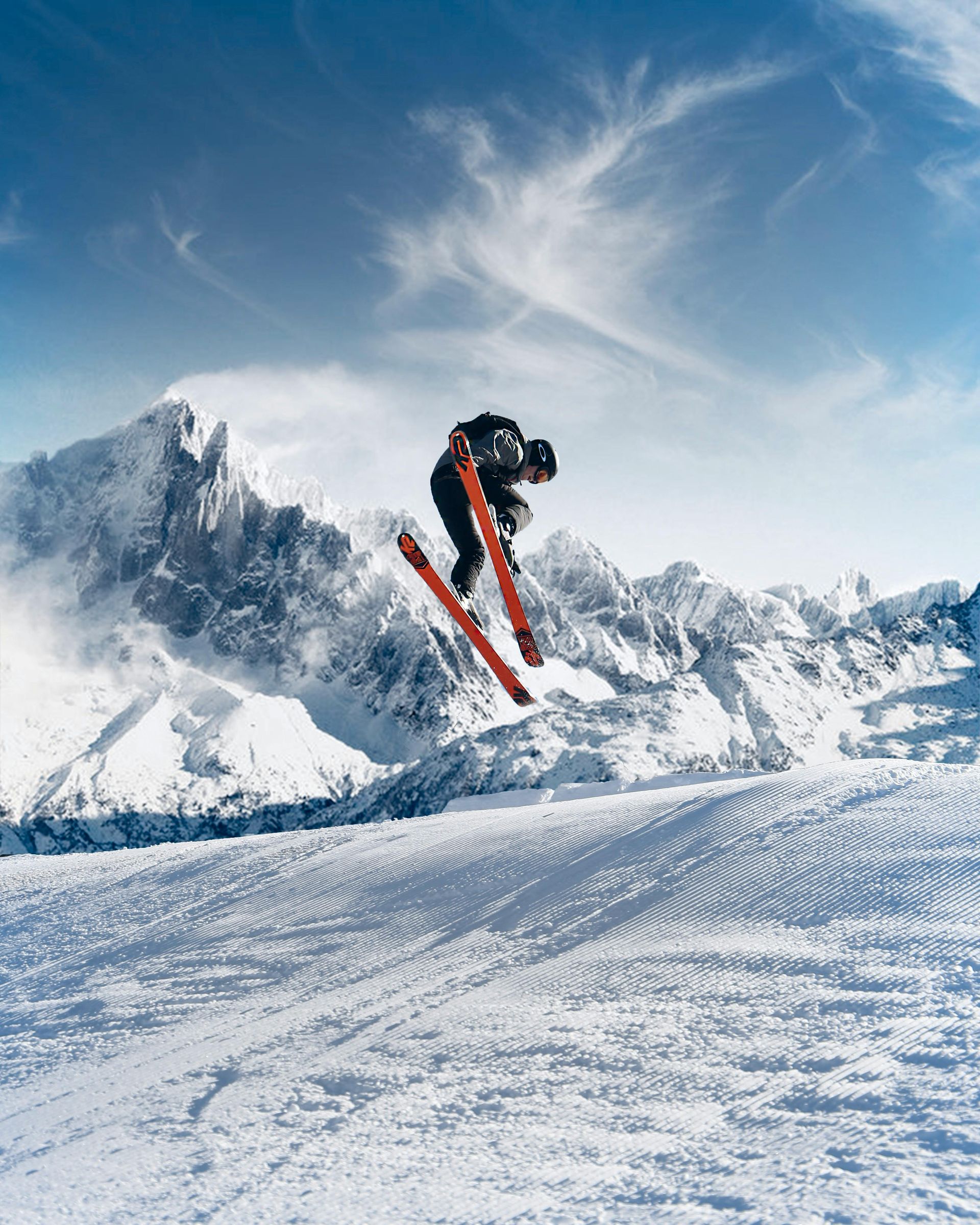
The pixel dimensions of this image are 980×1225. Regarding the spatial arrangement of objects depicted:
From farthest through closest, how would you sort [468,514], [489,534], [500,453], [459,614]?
[459,614]
[489,534]
[500,453]
[468,514]

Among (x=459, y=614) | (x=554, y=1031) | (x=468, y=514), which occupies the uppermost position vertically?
(x=468, y=514)

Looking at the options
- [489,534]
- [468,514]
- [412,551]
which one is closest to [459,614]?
[412,551]

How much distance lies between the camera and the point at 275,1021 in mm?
11938

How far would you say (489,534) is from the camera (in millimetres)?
13609

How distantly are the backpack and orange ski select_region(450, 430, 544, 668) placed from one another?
0.15 meters

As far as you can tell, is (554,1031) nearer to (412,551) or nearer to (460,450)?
(412,551)

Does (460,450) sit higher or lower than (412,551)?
higher

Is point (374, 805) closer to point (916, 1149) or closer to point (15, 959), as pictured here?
point (15, 959)

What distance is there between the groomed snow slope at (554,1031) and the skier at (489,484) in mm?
6192

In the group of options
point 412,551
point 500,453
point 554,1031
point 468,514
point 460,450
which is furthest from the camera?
point 412,551

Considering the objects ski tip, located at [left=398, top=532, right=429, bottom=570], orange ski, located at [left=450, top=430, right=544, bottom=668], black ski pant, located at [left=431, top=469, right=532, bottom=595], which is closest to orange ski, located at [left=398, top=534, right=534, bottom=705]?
ski tip, located at [left=398, top=532, right=429, bottom=570]

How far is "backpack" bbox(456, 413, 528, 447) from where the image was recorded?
44.0 feet

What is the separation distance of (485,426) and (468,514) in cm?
158

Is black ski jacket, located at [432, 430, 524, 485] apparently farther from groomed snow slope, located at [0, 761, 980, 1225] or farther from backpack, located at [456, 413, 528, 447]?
groomed snow slope, located at [0, 761, 980, 1225]
